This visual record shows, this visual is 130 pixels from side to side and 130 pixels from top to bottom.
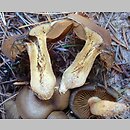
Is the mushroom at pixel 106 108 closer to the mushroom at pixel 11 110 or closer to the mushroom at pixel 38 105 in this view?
the mushroom at pixel 38 105

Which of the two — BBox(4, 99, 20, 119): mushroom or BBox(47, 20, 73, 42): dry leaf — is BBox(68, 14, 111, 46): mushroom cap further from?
BBox(4, 99, 20, 119): mushroom

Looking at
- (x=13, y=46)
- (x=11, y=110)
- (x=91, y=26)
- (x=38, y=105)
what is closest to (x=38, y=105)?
(x=38, y=105)

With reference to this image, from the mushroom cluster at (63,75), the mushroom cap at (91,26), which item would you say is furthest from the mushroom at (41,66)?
the mushroom cap at (91,26)

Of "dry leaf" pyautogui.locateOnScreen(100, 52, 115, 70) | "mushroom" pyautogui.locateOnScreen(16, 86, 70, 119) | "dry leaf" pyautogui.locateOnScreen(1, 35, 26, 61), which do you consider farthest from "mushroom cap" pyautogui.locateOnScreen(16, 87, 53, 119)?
"dry leaf" pyautogui.locateOnScreen(100, 52, 115, 70)

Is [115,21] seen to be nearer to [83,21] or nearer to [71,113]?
[83,21]

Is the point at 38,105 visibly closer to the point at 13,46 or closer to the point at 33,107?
the point at 33,107

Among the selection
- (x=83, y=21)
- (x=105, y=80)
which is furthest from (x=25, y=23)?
(x=105, y=80)
